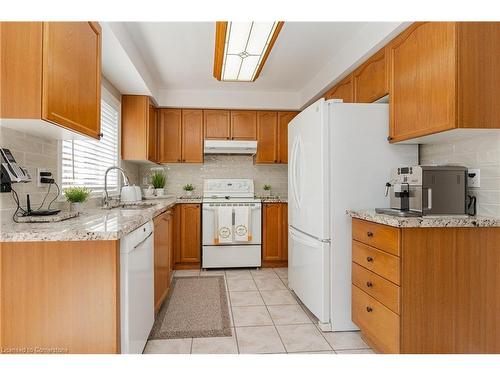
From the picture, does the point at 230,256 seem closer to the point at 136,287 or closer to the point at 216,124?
the point at 216,124

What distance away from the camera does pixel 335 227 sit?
2.45 m

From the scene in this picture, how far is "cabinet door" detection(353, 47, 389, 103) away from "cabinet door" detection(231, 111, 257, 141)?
6.16 ft

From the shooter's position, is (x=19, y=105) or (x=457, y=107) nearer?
(x=19, y=105)

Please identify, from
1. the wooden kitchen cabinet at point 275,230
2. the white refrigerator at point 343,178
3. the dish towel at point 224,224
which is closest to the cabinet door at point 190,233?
the dish towel at point 224,224

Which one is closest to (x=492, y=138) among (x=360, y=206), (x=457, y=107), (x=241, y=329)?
(x=457, y=107)

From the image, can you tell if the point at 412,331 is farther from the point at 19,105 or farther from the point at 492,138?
the point at 19,105

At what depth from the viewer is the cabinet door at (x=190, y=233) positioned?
427 centimetres

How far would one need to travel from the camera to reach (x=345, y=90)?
3260 millimetres

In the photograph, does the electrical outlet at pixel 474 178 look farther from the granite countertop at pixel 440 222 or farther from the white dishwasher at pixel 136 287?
the white dishwasher at pixel 136 287

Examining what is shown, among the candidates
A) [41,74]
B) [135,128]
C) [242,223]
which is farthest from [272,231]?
[41,74]

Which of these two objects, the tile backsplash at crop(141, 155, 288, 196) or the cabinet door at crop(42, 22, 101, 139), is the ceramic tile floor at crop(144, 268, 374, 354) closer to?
the cabinet door at crop(42, 22, 101, 139)

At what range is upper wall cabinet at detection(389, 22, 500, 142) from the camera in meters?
1.80

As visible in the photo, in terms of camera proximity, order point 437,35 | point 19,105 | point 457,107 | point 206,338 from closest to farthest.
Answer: point 19,105
point 457,107
point 437,35
point 206,338

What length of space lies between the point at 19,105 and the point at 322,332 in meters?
2.38
